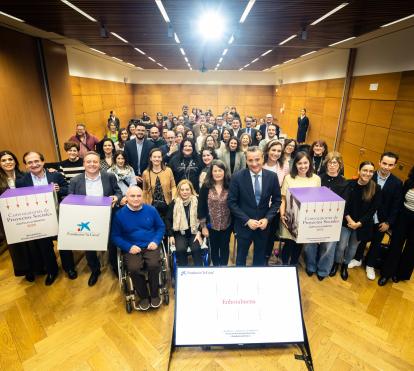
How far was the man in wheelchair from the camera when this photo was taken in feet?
8.16

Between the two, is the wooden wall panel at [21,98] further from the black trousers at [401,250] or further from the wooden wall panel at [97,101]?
the black trousers at [401,250]

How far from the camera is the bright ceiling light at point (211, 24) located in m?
3.87

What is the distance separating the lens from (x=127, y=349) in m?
2.18

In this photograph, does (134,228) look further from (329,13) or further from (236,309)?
(329,13)

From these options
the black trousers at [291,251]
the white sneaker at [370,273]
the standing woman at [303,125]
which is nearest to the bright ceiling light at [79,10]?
the black trousers at [291,251]

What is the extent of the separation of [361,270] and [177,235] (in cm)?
246

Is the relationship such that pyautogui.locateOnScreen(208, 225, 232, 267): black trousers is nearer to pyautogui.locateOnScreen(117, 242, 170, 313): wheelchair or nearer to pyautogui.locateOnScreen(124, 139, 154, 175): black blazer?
pyautogui.locateOnScreen(117, 242, 170, 313): wheelchair

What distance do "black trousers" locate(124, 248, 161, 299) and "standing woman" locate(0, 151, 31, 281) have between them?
1.35m

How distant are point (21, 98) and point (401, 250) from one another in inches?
276

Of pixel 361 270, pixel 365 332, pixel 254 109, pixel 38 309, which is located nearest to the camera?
pixel 365 332

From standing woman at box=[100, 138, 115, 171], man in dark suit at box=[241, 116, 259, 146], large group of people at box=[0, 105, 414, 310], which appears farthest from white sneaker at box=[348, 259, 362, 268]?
standing woman at box=[100, 138, 115, 171]

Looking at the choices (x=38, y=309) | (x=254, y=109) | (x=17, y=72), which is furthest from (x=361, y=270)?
(x=254, y=109)

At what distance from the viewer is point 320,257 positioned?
9.83 ft

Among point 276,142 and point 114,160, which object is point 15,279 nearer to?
point 114,160
